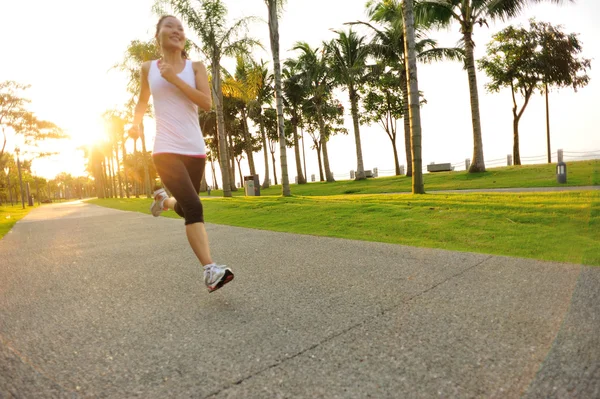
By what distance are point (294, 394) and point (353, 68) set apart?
92.3ft

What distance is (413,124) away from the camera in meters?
11.5

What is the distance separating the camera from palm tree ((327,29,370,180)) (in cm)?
2817

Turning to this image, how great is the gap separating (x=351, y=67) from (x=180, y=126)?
2812 centimetres

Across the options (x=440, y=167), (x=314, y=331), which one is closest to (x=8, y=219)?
(x=314, y=331)

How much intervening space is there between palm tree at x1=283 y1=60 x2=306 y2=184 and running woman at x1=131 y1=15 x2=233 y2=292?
105 feet

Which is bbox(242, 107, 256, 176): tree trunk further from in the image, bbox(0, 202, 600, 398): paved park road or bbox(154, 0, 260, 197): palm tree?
bbox(0, 202, 600, 398): paved park road

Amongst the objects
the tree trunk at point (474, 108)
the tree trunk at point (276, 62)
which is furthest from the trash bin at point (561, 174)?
the tree trunk at point (276, 62)

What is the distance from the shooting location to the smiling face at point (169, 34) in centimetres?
308

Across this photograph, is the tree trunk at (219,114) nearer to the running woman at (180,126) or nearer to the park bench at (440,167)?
the running woman at (180,126)

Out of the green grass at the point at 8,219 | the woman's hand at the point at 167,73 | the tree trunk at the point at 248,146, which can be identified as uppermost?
the tree trunk at the point at 248,146

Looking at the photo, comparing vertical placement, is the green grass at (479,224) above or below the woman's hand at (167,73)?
below

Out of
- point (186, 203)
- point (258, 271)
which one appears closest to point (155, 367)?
point (186, 203)

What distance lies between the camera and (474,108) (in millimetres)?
19203

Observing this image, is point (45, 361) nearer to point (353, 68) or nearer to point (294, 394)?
point (294, 394)
